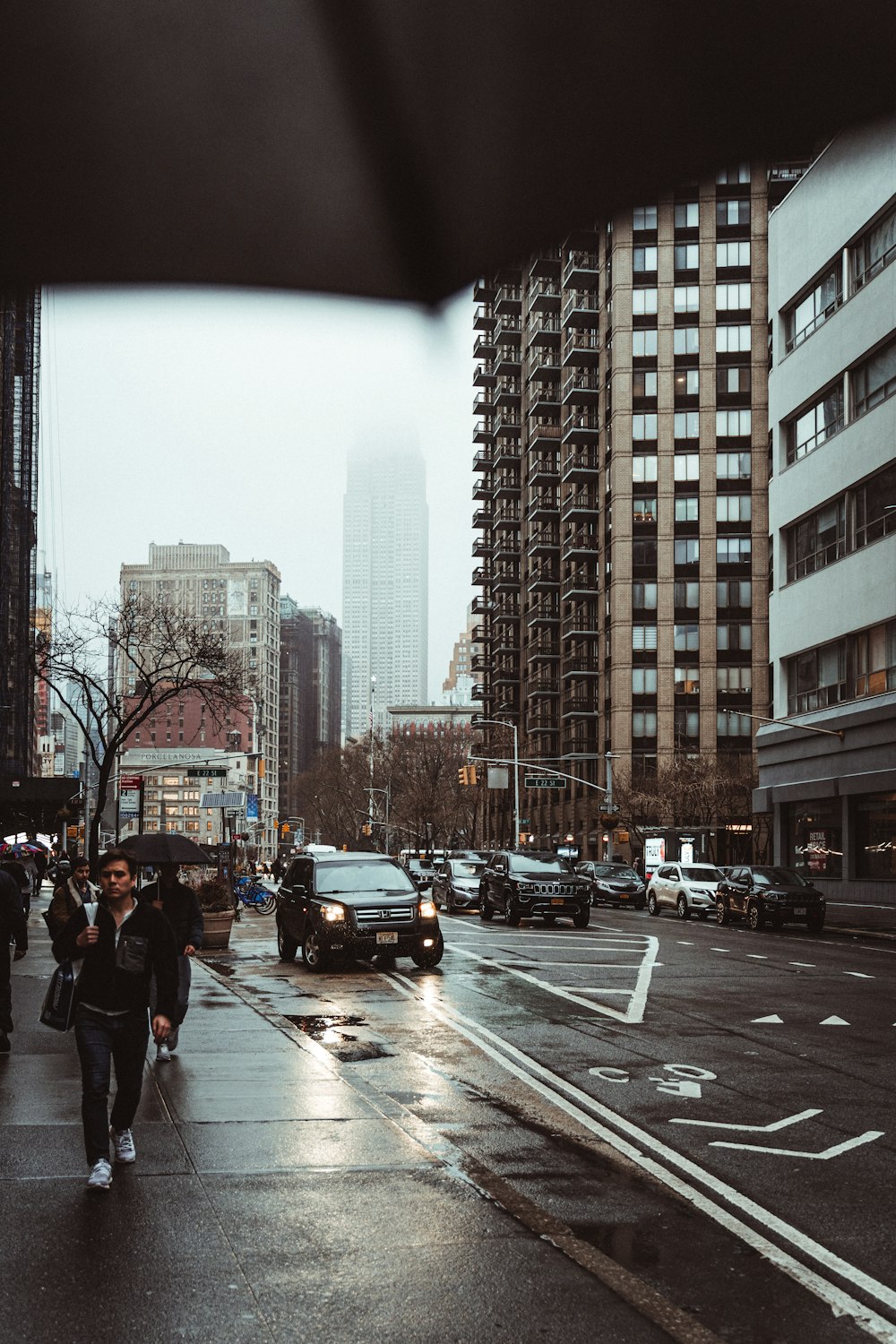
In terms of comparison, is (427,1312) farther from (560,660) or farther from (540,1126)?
(560,660)

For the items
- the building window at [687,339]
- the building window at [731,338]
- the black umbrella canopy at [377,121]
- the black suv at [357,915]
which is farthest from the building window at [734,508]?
the black umbrella canopy at [377,121]

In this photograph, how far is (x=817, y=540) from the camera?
46094 millimetres

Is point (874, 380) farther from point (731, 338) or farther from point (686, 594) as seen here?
point (731, 338)

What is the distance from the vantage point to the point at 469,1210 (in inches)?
256

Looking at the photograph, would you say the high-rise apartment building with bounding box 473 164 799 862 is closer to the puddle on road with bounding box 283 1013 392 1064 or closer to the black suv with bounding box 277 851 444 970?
the black suv with bounding box 277 851 444 970

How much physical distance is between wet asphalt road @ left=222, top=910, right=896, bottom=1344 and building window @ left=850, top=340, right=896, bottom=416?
912 inches

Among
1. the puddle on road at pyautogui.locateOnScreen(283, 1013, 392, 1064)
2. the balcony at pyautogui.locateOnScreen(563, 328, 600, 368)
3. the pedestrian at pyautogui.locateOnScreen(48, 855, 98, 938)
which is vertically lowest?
the puddle on road at pyautogui.locateOnScreen(283, 1013, 392, 1064)

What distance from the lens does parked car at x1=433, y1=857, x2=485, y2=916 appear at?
139 feet

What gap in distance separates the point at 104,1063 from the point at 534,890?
27421mm

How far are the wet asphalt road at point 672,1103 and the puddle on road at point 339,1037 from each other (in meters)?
0.05

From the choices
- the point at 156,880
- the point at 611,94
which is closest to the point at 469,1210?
the point at 611,94

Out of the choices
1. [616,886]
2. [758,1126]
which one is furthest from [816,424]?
[758,1126]

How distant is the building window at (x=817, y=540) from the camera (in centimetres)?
4397

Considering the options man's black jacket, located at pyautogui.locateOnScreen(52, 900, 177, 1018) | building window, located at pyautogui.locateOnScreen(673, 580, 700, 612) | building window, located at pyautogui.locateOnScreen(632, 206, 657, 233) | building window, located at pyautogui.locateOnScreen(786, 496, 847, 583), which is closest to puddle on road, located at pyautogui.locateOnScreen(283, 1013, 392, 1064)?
man's black jacket, located at pyautogui.locateOnScreen(52, 900, 177, 1018)
